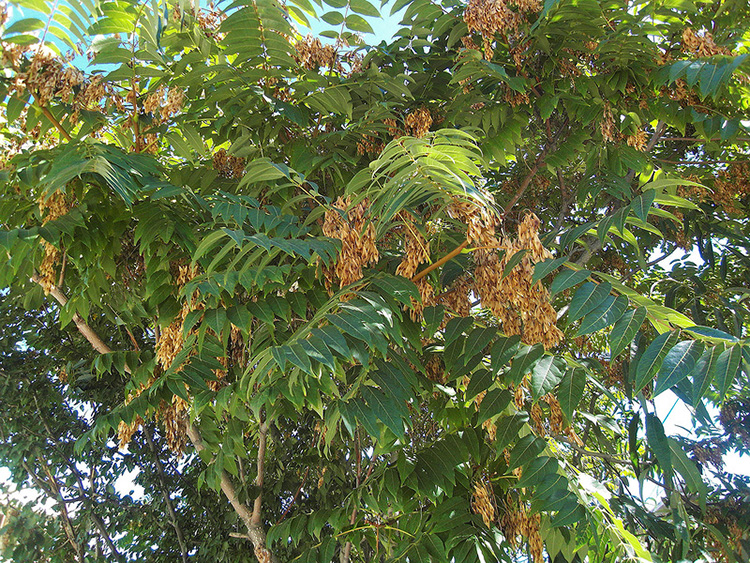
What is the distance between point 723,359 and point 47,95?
1778 mm

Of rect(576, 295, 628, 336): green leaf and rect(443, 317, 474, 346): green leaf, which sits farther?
rect(443, 317, 474, 346): green leaf

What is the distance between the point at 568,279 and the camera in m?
1.29

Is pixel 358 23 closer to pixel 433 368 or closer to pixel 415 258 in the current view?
pixel 415 258

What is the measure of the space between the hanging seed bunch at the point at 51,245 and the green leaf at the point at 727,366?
62.4 inches

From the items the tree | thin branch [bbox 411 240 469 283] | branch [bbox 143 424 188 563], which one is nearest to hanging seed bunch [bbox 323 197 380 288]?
the tree

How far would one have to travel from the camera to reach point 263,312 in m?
1.59

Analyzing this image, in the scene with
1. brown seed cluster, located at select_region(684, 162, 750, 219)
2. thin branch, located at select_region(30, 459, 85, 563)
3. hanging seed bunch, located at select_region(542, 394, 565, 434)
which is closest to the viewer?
hanging seed bunch, located at select_region(542, 394, 565, 434)

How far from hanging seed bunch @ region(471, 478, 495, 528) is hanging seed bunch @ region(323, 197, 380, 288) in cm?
63

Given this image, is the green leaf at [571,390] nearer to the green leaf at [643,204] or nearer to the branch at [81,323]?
the green leaf at [643,204]

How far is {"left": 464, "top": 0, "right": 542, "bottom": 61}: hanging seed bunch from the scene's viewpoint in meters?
1.89

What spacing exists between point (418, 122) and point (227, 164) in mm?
691

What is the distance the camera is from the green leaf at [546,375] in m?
1.33

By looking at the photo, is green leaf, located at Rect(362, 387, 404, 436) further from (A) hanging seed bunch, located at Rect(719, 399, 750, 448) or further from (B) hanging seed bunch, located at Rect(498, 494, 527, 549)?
(A) hanging seed bunch, located at Rect(719, 399, 750, 448)

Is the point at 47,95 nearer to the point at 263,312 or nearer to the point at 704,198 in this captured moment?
the point at 263,312
